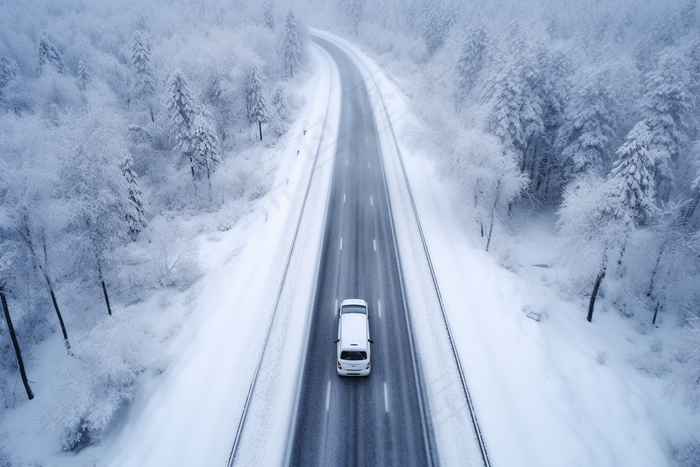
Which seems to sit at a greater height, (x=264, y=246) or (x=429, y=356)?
(x=264, y=246)

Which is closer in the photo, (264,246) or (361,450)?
(361,450)

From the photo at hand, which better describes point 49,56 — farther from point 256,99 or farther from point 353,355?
point 353,355

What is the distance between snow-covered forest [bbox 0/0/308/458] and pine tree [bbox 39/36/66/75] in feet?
0.67

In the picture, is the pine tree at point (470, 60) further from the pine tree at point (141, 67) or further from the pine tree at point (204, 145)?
the pine tree at point (141, 67)

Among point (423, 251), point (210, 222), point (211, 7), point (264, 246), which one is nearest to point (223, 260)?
point (264, 246)

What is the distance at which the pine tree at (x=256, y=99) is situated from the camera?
140 feet

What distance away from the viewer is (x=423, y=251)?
78.3 ft

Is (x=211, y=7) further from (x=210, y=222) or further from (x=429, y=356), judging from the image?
(x=429, y=356)

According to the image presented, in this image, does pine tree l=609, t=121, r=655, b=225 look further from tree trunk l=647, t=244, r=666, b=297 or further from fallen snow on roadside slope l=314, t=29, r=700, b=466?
fallen snow on roadside slope l=314, t=29, r=700, b=466

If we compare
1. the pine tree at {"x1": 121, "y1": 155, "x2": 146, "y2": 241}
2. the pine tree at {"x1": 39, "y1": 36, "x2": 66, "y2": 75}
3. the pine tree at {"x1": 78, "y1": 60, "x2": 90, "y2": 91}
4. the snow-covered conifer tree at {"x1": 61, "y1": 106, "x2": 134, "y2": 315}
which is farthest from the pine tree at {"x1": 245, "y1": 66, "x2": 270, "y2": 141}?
the pine tree at {"x1": 39, "y1": 36, "x2": 66, "y2": 75}

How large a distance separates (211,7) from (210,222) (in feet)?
327

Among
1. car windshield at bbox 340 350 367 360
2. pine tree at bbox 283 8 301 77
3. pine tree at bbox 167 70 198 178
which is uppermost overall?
pine tree at bbox 283 8 301 77

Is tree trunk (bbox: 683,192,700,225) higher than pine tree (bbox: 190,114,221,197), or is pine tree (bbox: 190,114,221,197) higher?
pine tree (bbox: 190,114,221,197)

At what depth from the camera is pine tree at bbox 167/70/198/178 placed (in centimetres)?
3353
